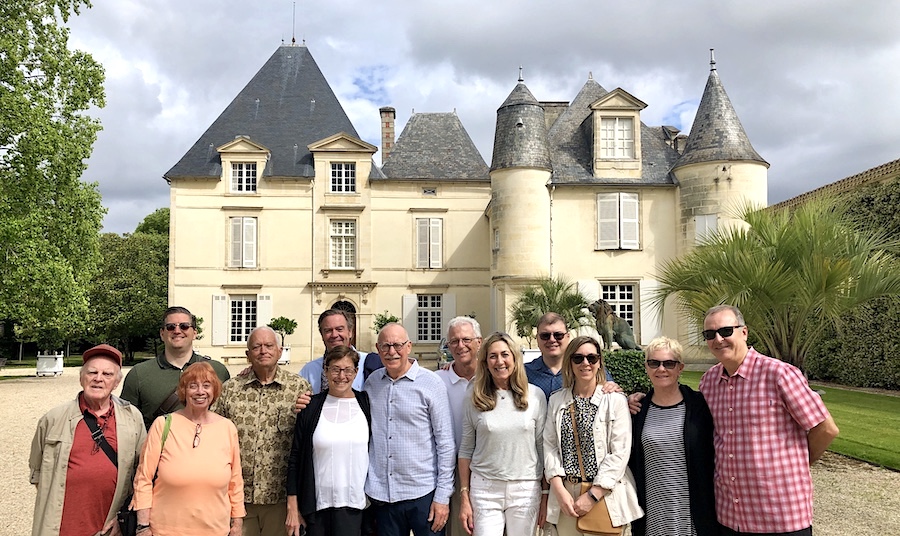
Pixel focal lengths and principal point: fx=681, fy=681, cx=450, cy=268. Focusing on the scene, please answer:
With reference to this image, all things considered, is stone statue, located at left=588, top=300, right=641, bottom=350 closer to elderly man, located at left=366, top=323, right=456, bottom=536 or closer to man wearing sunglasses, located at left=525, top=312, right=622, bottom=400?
man wearing sunglasses, located at left=525, top=312, right=622, bottom=400

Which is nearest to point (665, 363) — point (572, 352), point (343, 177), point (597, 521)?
point (572, 352)

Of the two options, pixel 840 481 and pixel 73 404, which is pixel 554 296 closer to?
pixel 840 481

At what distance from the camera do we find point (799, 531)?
272 cm

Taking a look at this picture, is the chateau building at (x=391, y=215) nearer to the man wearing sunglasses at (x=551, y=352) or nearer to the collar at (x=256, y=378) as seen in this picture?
the man wearing sunglasses at (x=551, y=352)

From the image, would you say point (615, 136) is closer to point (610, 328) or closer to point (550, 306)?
point (550, 306)

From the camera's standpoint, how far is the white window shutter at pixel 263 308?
73.6ft

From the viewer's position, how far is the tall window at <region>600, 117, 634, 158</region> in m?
19.5

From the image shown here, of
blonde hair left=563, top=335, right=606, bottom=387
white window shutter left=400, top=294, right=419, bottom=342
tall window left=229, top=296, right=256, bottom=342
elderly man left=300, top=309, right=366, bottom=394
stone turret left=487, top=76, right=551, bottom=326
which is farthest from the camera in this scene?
white window shutter left=400, top=294, right=419, bottom=342

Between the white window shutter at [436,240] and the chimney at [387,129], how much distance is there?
3749 millimetres

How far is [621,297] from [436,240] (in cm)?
669

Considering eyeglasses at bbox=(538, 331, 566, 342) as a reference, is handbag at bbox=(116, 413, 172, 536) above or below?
below

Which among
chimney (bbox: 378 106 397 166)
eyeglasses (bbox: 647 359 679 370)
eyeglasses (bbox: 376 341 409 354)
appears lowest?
eyeglasses (bbox: 647 359 679 370)

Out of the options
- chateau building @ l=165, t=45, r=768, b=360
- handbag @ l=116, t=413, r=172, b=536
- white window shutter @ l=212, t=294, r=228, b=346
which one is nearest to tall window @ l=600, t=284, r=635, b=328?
chateau building @ l=165, t=45, r=768, b=360

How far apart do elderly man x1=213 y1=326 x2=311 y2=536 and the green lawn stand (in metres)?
6.15
